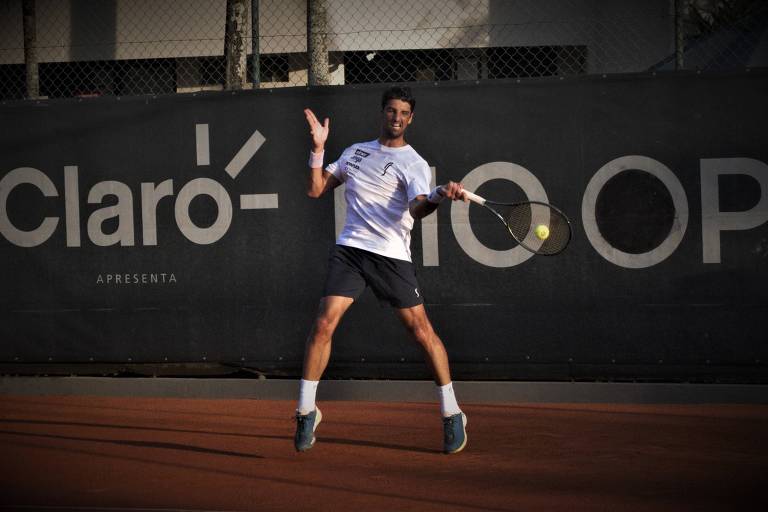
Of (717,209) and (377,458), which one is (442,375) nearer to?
(377,458)

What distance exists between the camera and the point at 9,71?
16047 mm

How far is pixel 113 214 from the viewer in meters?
7.41

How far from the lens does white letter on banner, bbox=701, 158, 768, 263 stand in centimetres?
668

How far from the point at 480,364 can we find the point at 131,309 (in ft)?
7.80

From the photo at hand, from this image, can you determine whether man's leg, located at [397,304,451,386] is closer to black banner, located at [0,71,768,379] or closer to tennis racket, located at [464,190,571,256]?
tennis racket, located at [464,190,571,256]

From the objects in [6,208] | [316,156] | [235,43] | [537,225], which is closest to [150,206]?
[6,208]

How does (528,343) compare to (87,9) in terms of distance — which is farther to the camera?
(87,9)

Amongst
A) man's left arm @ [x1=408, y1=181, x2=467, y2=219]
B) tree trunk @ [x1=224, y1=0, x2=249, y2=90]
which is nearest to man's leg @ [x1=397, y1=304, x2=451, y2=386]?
man's left arm @ [x1=408, y1=181, x2=467, y2=219]

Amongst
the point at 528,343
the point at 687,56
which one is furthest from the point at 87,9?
the point at 528,343

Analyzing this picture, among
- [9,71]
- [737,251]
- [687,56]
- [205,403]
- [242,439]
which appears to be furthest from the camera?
[9,71]

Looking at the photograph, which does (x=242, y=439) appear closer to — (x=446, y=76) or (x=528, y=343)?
(x=528, y=343)

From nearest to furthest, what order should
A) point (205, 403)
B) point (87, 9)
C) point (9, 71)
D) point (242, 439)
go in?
point (242, 439) → point (205, 403) → point (87, 9) → point (9, 71)

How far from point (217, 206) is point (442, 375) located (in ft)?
8.21

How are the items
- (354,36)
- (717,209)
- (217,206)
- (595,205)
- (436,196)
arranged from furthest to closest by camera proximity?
(354,36), (217,206), (595,205), (717,209), (436,196)
